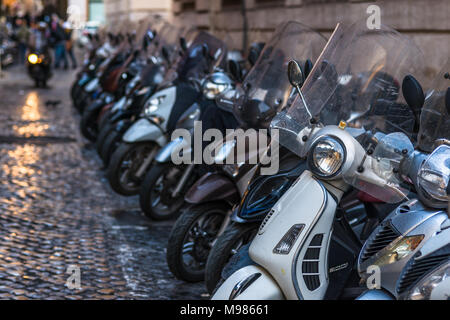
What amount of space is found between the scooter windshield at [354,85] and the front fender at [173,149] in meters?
1.98

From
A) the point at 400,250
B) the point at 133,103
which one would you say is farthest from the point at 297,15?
the point at 400,250

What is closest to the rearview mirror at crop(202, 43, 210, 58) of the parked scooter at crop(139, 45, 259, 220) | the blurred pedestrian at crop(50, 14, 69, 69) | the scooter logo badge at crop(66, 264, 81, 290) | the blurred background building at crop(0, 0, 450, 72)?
the parked scooter at crop(139, 45, 259, 220)

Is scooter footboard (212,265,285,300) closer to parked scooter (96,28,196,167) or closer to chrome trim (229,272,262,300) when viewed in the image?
chrome trim (229,272,262,300)

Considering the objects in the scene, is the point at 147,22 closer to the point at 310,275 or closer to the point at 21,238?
the point at 21,238

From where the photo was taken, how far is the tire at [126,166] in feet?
20.7

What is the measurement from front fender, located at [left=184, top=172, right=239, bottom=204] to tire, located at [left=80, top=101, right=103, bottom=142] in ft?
15.4

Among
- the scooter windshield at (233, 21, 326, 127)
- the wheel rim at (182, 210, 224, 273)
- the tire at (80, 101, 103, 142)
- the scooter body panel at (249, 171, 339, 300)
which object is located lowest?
the tire at (80, 101, 103, 142)

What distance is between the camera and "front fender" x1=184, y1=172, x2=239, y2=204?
4387mm

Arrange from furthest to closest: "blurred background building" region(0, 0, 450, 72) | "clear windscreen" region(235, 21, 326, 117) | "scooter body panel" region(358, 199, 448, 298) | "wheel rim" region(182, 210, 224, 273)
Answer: "blurred background building" region(0, 0, 450, 72) < "wheel rim" region(182, 210, 224, 273) < "clear windscreen" region(235, 21, 326, 117) < "scooter body panel" region(358, 199, 448, 298)

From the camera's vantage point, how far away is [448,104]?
275 centimetres

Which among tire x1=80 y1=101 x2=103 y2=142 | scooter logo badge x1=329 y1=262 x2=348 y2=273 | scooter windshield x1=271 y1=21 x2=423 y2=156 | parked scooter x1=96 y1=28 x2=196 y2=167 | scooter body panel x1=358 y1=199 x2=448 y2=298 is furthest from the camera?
tire x1=80 y1=101 x2=103 y2=142

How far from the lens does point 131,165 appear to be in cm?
641

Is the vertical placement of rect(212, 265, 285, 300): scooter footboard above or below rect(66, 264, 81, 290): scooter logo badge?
above
